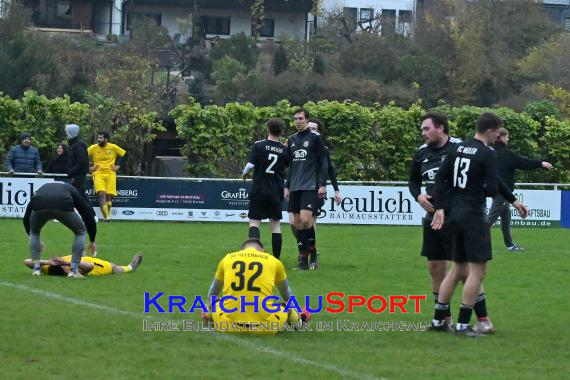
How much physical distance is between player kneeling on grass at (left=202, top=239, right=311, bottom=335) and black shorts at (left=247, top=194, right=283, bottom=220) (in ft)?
18.1

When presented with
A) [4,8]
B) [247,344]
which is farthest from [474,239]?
[4,8]

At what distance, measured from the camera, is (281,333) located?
9969mm

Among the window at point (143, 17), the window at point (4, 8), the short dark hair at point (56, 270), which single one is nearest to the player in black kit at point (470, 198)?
the short dark hair at point (56, 270)

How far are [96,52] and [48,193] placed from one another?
5247cm

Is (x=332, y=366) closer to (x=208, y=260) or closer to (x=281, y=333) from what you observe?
Result: (x=281, y=333)

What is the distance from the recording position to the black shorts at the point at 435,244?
10477 mm

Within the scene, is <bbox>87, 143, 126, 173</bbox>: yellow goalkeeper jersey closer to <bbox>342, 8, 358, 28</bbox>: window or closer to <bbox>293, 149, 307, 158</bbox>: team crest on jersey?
<bbox>293, 149, 307, 158</bbox>: team crest on jersey

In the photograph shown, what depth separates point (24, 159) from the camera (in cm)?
2569

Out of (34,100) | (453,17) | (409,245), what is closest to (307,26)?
(453,17)

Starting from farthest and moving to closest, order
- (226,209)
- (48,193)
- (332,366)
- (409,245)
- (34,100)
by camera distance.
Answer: (34,100) < (226,209) < (409,245) < (48,193) < (332,366)

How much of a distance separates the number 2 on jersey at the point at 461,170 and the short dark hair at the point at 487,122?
0.29 metres

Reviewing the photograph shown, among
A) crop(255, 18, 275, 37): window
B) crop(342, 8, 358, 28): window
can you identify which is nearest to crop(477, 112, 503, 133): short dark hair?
crop(342, 8, 358, 28): window

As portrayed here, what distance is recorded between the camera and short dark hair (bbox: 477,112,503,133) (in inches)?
391

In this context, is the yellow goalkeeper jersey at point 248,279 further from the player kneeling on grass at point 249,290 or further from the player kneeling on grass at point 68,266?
the player kneeling on grass at point 68,266
